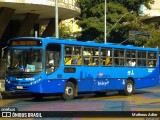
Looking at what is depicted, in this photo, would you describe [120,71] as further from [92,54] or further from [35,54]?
[35,54]

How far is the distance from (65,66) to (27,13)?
66.4 feet

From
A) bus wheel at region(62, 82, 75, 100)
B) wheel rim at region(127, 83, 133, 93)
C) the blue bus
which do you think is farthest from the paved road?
wheel rim at region(127, 83, 133, 93)

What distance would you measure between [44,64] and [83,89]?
3.01 meters

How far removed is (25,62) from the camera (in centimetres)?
1877

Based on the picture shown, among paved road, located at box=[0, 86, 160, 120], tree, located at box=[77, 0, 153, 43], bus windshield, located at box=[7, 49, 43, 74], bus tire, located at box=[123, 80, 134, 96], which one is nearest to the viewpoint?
paved road, located at box=[0, 86, 160, 120]

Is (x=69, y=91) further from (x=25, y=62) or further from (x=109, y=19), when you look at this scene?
(x=109, y=19)

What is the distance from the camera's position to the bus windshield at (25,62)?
1862cm

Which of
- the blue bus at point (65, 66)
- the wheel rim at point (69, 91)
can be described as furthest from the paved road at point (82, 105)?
the blue bus at point (65, 66)

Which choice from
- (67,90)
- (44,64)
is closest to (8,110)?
(44,64)

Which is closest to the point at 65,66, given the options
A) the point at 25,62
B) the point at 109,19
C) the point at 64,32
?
the point at 25,62

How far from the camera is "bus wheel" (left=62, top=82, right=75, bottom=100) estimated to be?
1972 centimetres

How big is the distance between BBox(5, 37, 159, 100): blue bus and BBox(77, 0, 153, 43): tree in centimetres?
3347

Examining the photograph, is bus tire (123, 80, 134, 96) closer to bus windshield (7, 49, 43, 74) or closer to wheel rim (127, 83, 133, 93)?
wheel rim (127, 83, 133, 93)

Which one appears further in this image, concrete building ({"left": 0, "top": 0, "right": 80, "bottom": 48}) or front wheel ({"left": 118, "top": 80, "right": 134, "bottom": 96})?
concrete building ({"left": 0, "top": 0, "right": 80, "bottom": 48})
